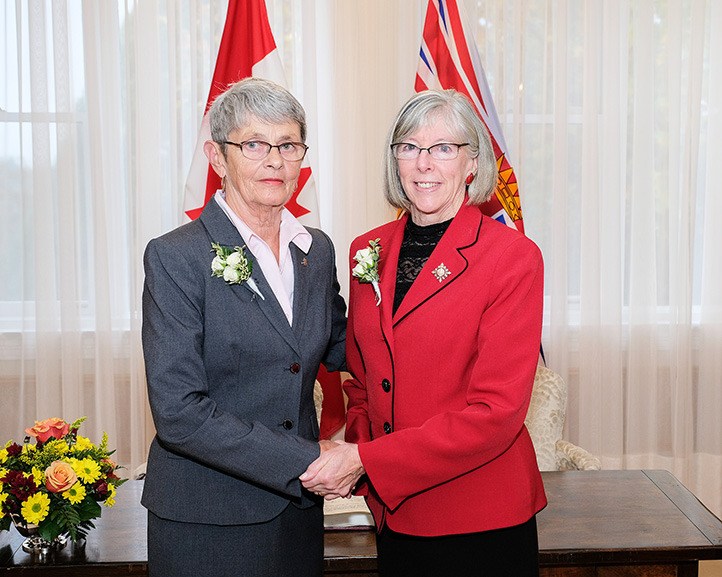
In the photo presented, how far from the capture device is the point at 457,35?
398 cm

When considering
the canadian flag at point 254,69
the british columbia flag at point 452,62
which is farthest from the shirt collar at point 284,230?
the british columbia flag at point 452,62

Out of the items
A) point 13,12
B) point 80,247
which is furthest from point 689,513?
point 13,12

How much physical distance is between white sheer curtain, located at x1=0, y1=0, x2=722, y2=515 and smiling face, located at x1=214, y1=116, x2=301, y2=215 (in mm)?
2389

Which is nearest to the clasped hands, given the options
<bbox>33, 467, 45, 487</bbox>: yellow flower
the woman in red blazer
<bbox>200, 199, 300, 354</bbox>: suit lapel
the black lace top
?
the woman in red blazer

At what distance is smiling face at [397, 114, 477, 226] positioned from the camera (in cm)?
213

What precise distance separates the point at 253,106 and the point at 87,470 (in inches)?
43.2

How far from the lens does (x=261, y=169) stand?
209 centimetres

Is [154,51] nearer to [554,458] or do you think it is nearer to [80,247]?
[80,247]

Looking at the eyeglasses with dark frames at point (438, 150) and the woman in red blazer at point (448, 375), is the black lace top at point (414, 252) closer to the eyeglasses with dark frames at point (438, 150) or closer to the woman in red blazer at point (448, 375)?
the woman in red blazer at point (448, 375)

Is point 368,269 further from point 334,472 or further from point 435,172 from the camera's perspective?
point 334,472

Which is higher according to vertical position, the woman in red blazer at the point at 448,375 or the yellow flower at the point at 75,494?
the woman in red blazer at the point at 448,375

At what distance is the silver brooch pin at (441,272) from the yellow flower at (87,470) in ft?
3.59

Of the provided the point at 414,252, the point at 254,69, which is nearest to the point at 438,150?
the point at 414,252

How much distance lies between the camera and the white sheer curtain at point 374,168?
444cm
